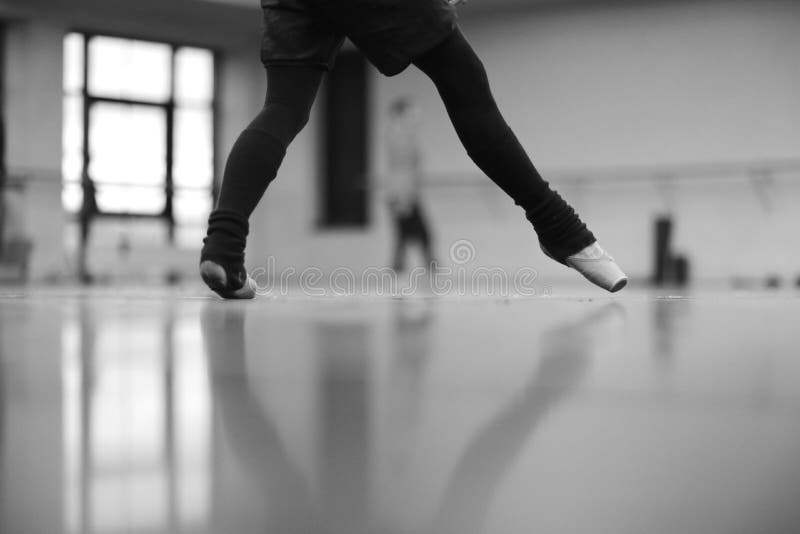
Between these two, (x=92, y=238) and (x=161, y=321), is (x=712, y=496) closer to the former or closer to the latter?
(x=161, y=321)

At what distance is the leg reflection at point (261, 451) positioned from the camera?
0.33 meters

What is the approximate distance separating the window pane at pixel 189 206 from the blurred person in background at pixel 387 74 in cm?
784

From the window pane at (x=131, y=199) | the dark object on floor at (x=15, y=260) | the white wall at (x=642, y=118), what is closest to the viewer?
the dark object on floor at (x=15, y=260)

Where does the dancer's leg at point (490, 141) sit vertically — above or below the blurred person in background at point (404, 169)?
below

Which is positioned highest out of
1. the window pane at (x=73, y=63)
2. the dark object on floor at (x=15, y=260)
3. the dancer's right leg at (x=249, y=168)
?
the window pane at (x=73, y=63)

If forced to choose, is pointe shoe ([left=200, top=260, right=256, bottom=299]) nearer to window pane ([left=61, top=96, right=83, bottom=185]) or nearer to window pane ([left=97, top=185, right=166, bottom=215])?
window pane ([left=97, top=185, right=166, bottom=215])

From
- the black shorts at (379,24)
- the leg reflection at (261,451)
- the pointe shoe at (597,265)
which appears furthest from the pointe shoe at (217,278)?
the leg reflection at (261,451)

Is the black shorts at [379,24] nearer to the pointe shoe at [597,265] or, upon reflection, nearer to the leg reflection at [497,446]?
the pointe shoe at [597,265]

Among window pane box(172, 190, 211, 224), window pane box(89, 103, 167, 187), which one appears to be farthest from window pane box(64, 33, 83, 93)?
window pane box(172, 190, 211, 224)

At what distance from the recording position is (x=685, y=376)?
2.16 ft

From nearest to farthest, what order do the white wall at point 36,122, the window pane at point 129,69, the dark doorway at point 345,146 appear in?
1. the white wall at point 36,122
2. the window pane at point 129,69
3. the dark doorway at point 345,146

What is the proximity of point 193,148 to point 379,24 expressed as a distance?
8.59 m

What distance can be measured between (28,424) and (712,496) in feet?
1.10

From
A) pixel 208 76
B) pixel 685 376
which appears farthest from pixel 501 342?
pixel 208 76
